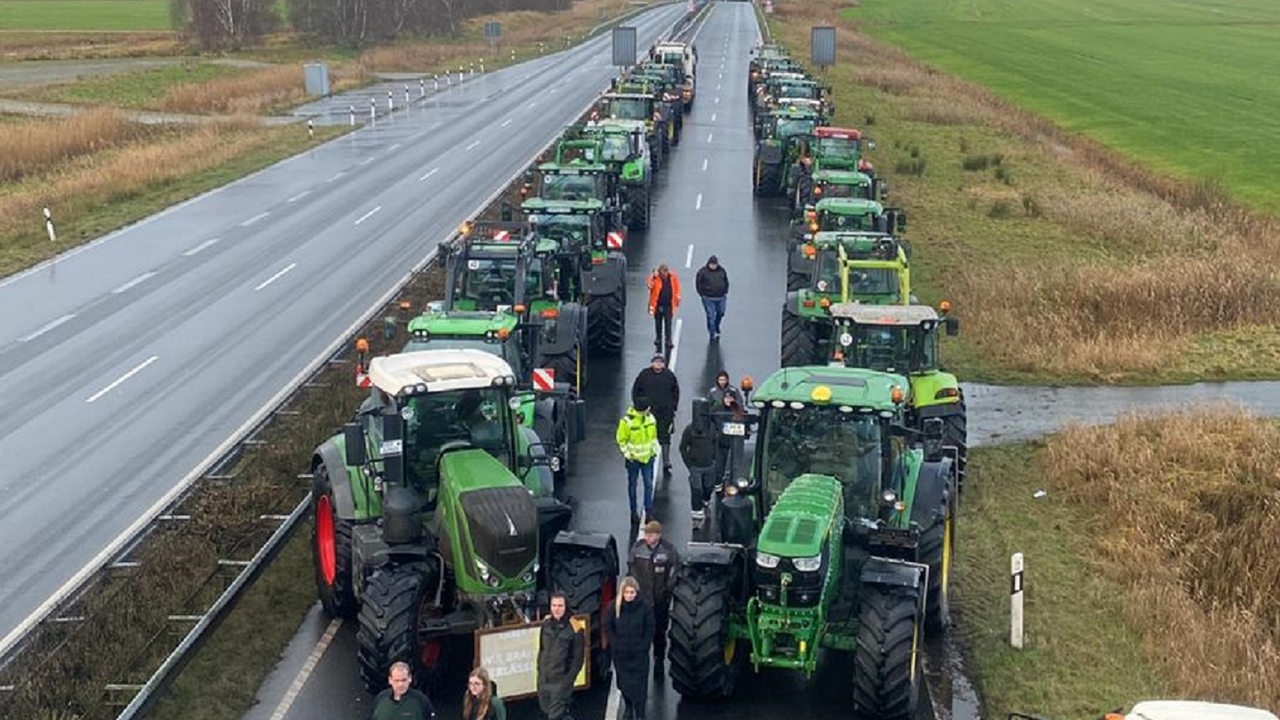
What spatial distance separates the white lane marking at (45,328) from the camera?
86.3 feet

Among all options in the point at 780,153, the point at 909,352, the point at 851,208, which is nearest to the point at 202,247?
the point at 780,153

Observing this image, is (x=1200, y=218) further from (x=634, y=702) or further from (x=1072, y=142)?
(x=634, y=702)

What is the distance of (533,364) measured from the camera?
18516 mm

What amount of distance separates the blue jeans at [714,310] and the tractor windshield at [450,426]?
11.5 meters

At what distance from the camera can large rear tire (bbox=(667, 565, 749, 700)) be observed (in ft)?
39.2

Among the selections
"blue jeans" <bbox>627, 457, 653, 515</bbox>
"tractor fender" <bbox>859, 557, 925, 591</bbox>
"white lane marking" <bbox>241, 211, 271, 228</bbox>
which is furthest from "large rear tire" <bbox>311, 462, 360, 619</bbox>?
"white lane marking" <bbox>241, 211, 271, 228</bbox>

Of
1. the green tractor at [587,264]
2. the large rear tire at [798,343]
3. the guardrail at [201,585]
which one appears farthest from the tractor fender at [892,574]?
the green tractor at [587,264]

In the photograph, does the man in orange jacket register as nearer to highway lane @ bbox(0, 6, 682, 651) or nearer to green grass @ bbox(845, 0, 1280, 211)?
highway lane @ bbox(0, 6, 682, 651)

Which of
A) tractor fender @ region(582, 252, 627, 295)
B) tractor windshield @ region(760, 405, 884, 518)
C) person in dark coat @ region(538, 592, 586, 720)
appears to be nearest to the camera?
person in dark coat @ region(538, 592, 586, 720)

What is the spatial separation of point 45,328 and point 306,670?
16581 millimetres

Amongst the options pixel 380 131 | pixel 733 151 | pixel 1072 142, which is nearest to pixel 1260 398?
pixel 733 151

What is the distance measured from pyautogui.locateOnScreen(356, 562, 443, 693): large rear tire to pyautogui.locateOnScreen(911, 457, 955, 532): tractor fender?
4787mm

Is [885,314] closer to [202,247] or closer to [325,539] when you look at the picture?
[325,539]

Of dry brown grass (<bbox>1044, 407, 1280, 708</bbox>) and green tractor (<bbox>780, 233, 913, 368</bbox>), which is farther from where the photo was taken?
green tractor (<bbox>780, 233, 913, 368</bbox>)
